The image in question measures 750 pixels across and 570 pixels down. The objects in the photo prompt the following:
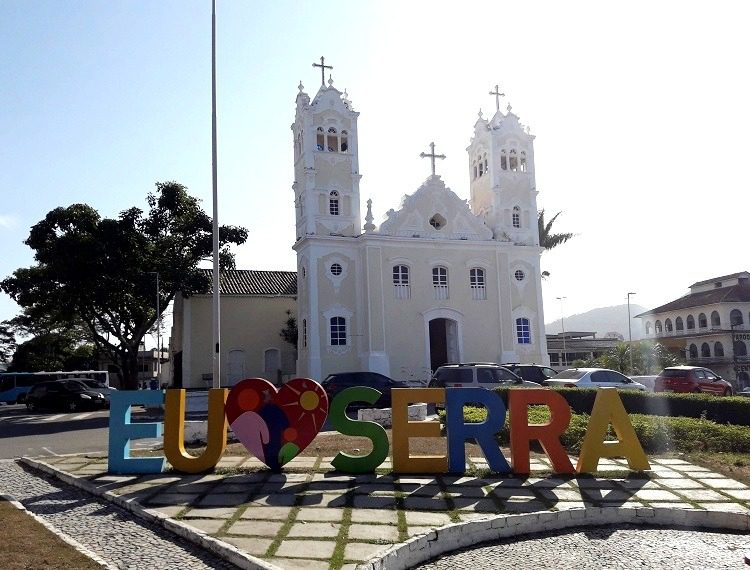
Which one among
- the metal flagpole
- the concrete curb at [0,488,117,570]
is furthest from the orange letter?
the metal flagpole

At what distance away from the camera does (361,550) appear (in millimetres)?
6434

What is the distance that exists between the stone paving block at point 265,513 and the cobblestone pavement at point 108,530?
0.99 m

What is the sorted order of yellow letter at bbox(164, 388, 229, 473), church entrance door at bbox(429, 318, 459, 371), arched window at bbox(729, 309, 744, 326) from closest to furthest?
yellow letter at bbox(164, 388, 229, 473) → church entrance door at bbox(429, 318, 459, 371) → arched window at bbox(729, 309, 744, 326)

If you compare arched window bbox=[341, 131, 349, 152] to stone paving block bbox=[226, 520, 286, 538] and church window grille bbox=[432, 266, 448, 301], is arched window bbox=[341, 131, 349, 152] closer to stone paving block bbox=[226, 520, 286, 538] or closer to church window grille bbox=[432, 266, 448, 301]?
church window grille bbox=[432, 266, 448, 301]

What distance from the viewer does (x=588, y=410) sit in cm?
1770

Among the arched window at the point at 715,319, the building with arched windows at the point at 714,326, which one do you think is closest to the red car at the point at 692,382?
the building with arched windows at the point at 714,326

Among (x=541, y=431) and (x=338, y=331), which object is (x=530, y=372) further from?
(x=541, y=431)

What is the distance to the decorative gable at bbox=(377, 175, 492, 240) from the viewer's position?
100 feet

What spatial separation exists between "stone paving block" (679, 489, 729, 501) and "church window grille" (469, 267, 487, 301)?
22001mm

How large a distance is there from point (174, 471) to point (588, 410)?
37.1 ft

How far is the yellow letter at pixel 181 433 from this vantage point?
33.7 feet

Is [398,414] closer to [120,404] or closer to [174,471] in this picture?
[174,471]

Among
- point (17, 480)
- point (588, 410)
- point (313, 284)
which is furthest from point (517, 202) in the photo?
point (17, 480)

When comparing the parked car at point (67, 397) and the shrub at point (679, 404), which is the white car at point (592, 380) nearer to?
the shrub at point (679, 404)
